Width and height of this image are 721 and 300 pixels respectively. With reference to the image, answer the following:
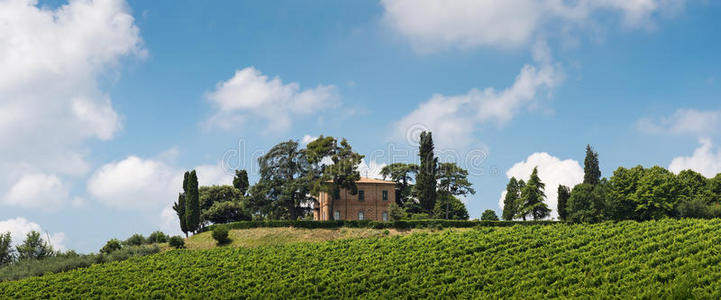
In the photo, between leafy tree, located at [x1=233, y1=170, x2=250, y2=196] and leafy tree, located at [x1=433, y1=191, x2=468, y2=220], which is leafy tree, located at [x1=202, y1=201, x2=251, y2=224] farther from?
leafy tree, located at [x1=433, y1=191, x2=468, y2=220]

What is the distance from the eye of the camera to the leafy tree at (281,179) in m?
55.6

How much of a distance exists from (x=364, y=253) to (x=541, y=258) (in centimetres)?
1078

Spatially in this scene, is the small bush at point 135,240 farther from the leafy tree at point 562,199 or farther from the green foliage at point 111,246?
the leafy tree at point 562,199

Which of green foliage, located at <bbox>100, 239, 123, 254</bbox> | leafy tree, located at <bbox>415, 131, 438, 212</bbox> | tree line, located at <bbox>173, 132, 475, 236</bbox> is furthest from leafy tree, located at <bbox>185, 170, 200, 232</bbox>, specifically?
leafy tree, located at <bbox>415, 131, 438, 212</bbox>

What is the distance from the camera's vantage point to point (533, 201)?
222 ft

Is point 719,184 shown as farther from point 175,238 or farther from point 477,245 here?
point 175,238

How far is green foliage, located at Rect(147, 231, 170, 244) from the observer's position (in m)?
52.5

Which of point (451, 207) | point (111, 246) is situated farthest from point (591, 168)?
point (111, 246)

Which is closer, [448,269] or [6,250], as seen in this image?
[448,269]

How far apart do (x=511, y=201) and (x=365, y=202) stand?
1991cm

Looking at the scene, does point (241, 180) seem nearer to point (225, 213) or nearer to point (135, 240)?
point (225, 213)

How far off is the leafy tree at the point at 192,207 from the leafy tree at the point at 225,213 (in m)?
7.92

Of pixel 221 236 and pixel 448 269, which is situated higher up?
pixel 221 236

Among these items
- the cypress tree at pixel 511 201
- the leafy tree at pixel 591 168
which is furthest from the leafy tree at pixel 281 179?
the leafy tree at pixel 591 168
